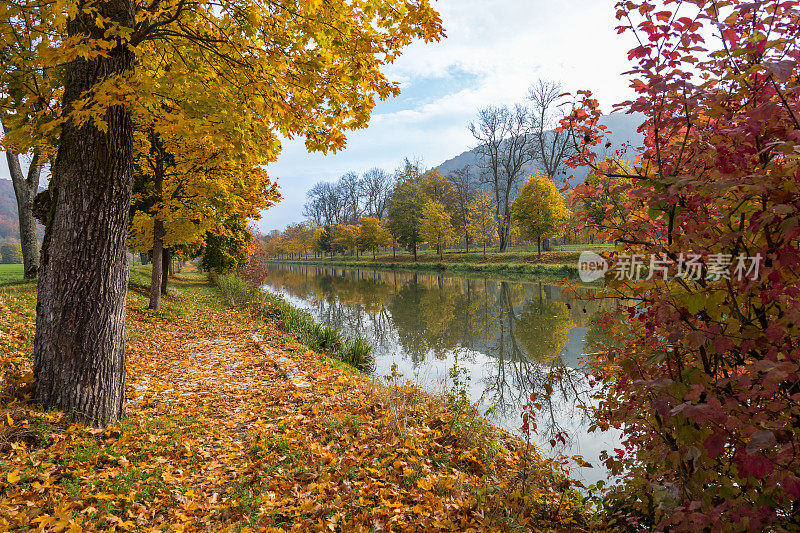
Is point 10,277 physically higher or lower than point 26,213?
lower

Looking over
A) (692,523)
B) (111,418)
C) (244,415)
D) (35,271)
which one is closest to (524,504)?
(692,523)

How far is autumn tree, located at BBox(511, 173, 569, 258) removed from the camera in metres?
30.8

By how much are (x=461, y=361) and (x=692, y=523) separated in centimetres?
759

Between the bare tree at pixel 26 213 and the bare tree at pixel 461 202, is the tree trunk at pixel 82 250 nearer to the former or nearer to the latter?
the bare tree at pixel 26 213

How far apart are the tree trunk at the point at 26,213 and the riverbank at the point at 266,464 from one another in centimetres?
736

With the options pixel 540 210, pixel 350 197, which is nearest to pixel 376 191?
pixel 350 197

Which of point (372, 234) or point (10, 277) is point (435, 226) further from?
point (10, 277)

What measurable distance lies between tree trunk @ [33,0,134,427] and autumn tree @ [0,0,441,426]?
1cm

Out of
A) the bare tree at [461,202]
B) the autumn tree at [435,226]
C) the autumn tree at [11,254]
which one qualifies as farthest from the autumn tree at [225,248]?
the autumn tree at [11,254]

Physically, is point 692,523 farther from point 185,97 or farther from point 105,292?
point 185,97

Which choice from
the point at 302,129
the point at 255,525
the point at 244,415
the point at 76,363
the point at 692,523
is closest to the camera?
the point at 692,523

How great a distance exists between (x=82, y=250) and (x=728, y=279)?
5261 millimetres

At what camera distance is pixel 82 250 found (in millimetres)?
3887

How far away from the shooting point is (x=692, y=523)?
5.56ft
